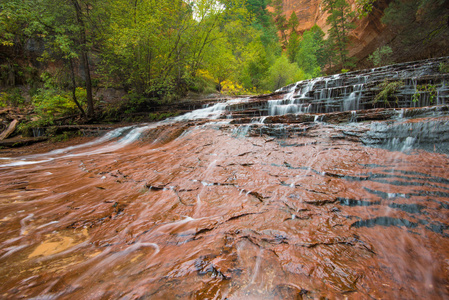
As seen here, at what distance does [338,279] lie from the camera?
121cm

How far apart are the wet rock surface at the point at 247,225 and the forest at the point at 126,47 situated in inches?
264

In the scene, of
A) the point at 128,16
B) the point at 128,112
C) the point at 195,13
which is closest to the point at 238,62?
the point at 195,13

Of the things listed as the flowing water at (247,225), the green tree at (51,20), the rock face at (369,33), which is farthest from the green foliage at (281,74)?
the flowing water at (247,225)

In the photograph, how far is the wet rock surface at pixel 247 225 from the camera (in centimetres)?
118

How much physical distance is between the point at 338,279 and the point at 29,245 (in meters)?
2.62

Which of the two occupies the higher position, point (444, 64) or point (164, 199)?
point (444, 64)

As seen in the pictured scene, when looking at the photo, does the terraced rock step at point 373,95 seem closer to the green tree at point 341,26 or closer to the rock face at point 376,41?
the rock face at point 376,41

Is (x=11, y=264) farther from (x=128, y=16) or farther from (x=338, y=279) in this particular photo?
(x=128, y=16)

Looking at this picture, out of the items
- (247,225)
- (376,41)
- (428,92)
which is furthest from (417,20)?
(247,225)

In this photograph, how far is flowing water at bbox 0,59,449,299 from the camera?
1178 mm

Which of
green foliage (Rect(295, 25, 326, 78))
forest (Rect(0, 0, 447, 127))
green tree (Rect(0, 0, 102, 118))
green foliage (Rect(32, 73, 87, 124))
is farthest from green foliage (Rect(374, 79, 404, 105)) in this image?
green foliage (Rect(295, 25, 326, 78))

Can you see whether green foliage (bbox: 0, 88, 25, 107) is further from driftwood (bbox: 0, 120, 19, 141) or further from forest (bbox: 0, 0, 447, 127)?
driftwood (bbox: 0, 120, 19, 141)

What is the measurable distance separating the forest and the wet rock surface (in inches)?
264

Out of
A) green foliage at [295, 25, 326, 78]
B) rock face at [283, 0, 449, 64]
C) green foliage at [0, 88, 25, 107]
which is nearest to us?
green foliage at [0, 88, 25, 107]
